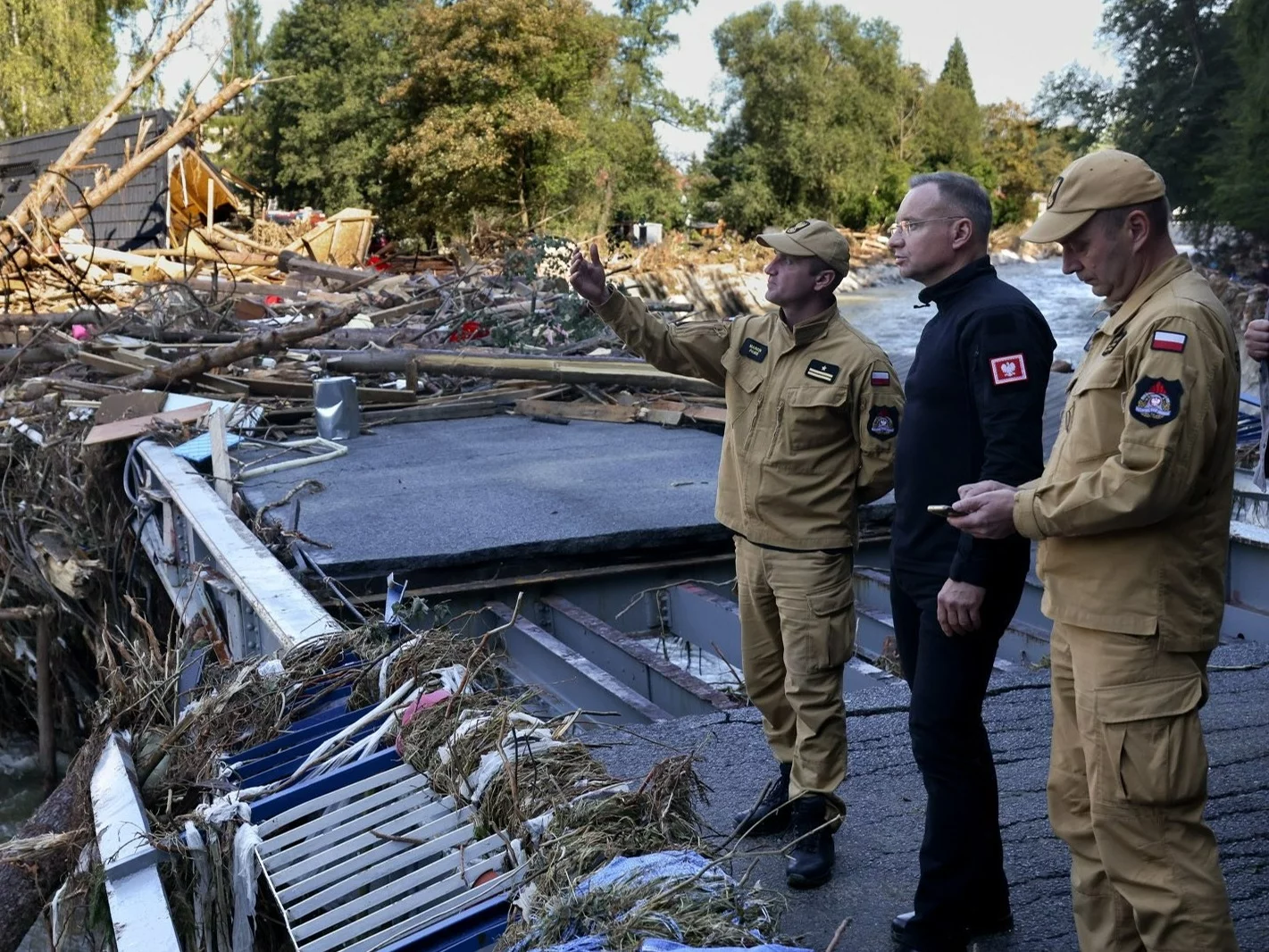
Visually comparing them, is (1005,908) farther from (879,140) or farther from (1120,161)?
(879,140)

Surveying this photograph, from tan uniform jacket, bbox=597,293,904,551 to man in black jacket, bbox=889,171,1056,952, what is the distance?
0.42 metres

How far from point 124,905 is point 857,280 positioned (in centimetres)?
4518

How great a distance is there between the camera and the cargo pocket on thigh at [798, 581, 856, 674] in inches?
137

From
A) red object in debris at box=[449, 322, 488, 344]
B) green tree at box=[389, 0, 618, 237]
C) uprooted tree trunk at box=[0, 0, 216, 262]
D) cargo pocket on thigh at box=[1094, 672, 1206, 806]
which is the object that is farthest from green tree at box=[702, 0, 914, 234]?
cargo pocket on thigh at box=[1094, 672, 1206, 806]

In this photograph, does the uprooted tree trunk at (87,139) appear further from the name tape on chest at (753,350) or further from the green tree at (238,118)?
the green tree at (238,118)

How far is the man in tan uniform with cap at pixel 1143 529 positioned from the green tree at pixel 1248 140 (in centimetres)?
2663

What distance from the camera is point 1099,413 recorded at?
2494 millimetres

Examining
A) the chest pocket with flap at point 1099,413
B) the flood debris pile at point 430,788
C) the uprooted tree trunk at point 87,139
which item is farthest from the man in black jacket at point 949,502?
the uprooted tree trunk at point 87,139

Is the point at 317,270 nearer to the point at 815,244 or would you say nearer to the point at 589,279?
the point at 589,279

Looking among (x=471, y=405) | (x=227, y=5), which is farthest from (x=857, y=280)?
(x=471, y=405)

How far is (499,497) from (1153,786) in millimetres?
5524

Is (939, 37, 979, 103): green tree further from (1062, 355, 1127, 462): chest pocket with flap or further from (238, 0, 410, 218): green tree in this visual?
(1062, 355, 1127, 462): chest pocket with flap

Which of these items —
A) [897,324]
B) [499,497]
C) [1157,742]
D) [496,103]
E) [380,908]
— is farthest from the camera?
[496,103]

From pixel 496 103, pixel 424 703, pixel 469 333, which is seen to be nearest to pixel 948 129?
pixel 496 103
